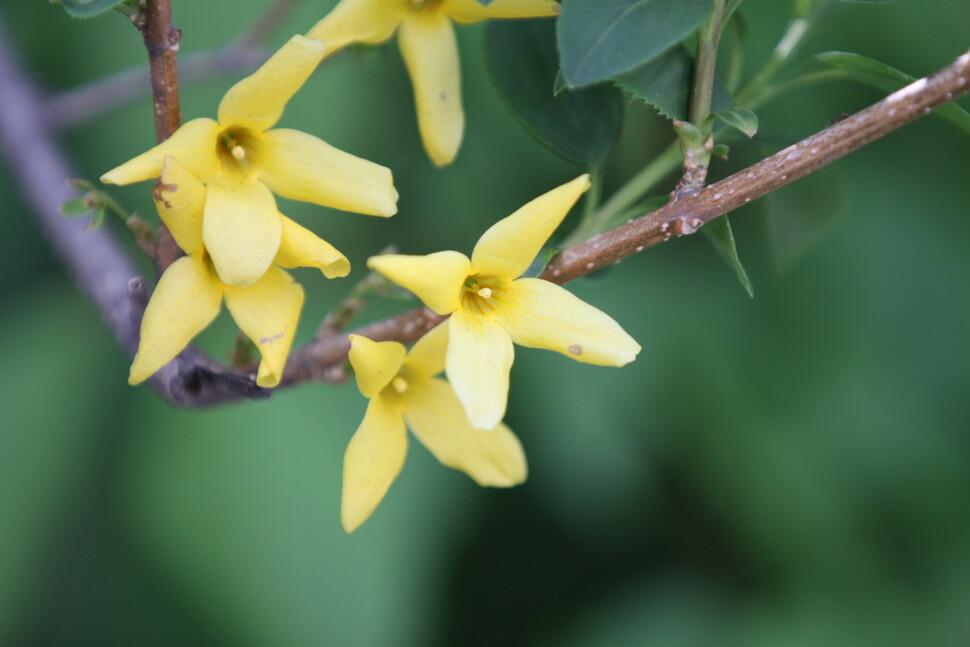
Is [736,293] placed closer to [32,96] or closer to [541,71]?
[541,71]

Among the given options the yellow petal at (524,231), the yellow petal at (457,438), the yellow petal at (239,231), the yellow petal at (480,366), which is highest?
the yellow petal at (239,231)

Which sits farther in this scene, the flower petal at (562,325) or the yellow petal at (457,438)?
the yellow petal at (457,438)

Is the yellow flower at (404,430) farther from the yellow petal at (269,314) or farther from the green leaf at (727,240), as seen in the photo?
the green leaf at (727,240)

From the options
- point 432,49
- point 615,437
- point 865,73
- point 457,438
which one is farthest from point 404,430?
point 615,437

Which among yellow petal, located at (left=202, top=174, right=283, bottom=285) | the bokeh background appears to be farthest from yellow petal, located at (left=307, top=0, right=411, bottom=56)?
the bokeh background

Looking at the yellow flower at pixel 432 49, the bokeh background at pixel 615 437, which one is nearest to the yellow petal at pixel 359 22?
the yellow flower at pixel 432 49

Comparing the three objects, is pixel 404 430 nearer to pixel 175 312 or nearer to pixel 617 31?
pixel 175 312
